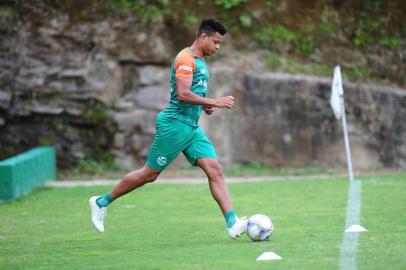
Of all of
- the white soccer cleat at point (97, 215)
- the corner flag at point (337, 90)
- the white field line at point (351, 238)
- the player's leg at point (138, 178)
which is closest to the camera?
the white field line at point (351, 238)

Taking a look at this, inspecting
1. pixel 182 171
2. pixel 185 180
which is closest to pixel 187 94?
pixel 185 180

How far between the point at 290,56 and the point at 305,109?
2.01m

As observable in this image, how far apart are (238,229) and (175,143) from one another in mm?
1099

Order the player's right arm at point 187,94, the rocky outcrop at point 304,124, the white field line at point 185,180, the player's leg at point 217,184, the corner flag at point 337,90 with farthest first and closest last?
the rocky outcrop at point 304,124, the white field line at point 185,180, the corner flag at point 337,90, the player's leg at point 217,184, the player's right arm at point 187,94

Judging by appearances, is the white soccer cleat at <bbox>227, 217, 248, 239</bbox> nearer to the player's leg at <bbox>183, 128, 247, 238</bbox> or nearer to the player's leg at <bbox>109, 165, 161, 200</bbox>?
the player's leg at <bbox>183, 128, 247, 238</bbox>

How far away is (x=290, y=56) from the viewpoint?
68.5 ft

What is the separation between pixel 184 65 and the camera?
8.97 meters

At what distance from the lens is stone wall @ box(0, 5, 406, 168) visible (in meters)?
19.3

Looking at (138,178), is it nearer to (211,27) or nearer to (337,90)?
(211,27)

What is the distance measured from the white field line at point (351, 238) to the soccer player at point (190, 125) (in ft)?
3.88

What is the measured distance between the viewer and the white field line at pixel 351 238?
7033 millimetres

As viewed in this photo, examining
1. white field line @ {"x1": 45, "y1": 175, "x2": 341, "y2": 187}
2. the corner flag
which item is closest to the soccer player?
the corner flag

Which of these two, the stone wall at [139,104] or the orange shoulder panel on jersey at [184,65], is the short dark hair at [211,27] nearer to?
the orange shoulder panel on jersey at [184,65]

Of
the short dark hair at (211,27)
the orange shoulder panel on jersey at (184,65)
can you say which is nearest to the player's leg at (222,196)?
the orange shoulder panel on jersey at (184,65)
